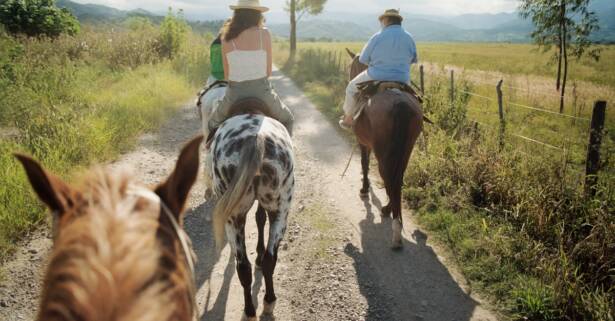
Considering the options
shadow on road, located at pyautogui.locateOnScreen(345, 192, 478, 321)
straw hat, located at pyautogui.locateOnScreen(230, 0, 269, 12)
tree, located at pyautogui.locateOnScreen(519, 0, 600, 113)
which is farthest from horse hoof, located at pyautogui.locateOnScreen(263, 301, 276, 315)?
tree, located at pyautogui.locateOnScreen(519, 0, 600, 113)

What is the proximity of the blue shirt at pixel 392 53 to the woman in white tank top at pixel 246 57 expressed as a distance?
5.82 feet

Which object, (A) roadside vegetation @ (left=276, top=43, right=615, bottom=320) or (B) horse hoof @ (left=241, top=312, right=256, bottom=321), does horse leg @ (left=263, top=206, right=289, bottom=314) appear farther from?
(A) roadside vegetation @ (left=276, top=43, right=615, bottom=320)

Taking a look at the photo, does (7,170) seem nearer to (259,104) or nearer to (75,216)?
(259,104)

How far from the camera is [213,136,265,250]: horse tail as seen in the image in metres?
2.71

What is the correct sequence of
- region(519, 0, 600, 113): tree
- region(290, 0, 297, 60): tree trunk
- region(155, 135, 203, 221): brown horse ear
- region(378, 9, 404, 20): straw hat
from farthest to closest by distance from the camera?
region(290, 0, 297, 60): tree trunk
region(519, 0, 600, 113): tree
region(378, 9, 404, 20): straw hat
region(155, 135, 203, 221): brown horse ear

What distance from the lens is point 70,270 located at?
2.78 feet

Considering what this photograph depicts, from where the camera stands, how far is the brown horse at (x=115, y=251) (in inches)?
31.5

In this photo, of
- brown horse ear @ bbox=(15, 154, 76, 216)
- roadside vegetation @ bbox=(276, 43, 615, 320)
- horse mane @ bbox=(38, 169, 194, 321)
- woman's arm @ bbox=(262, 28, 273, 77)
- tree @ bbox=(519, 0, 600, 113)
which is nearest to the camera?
horse mane @ bbox=(38, 169, 194, 321)

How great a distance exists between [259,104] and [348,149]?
4.40m

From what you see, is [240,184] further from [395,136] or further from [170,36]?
[170,36]

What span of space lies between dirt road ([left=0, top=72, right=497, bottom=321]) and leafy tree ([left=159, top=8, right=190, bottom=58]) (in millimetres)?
11900

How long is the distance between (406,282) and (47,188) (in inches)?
138

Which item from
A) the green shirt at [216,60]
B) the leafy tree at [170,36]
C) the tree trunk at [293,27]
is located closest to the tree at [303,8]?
the tree trunk at [293,27]

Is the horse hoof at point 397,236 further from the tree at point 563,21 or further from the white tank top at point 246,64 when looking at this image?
the tree at point 563,21
